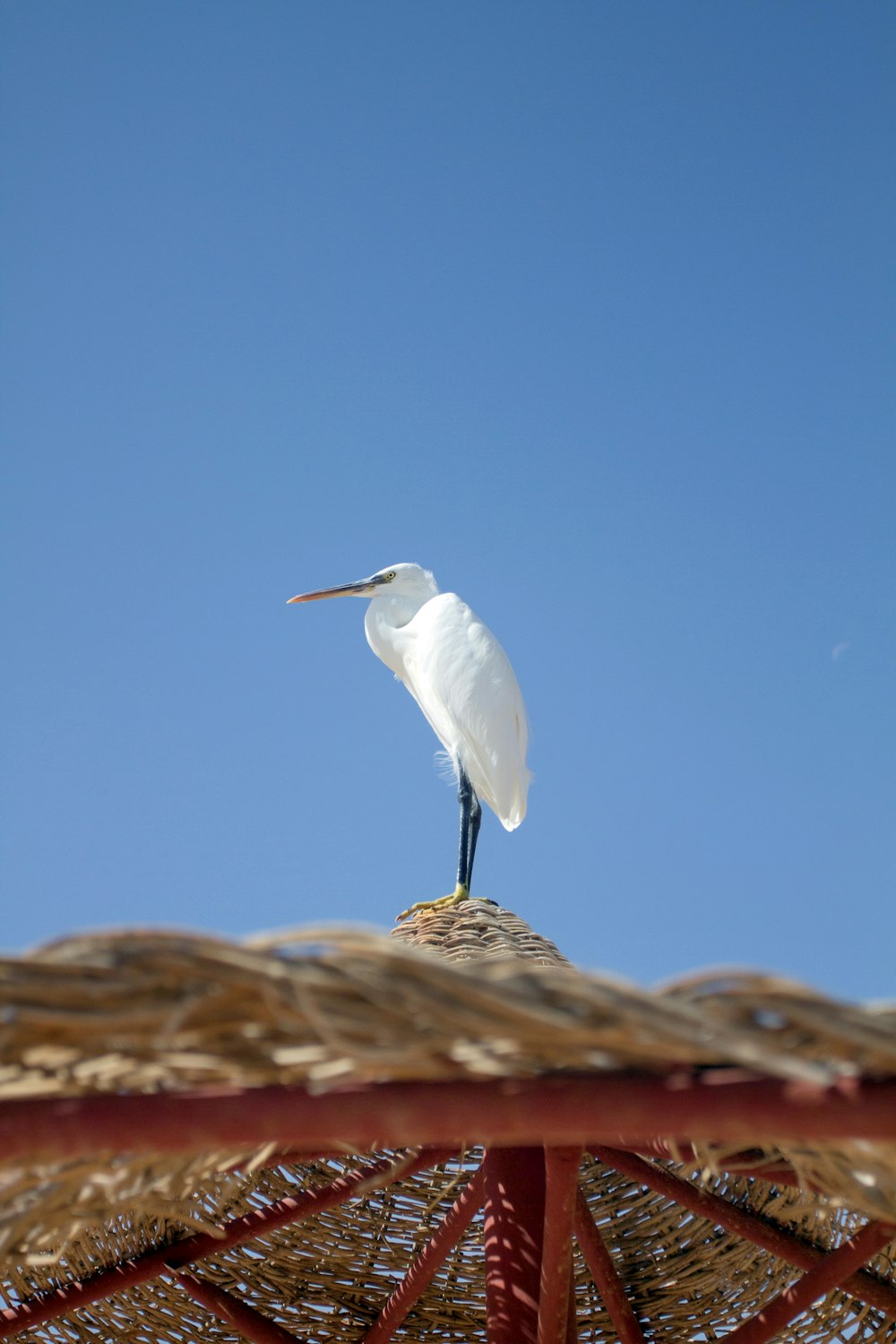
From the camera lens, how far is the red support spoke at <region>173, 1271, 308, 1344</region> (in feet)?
6.48

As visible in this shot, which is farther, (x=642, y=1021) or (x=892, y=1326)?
(x=892, y=1326)

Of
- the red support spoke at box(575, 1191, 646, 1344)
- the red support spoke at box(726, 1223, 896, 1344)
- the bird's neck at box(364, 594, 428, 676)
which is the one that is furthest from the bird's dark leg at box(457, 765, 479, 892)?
the red support spoke at box(726, 1223, 896, 1344)

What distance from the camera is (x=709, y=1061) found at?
0.68 metres

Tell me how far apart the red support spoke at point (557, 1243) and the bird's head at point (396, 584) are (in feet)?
10.2

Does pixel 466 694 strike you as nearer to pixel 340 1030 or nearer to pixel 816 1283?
pixel 816 1283

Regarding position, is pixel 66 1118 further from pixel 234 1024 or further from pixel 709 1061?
pixel 709 1061

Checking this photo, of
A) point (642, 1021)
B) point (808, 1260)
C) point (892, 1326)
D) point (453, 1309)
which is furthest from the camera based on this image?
point (453, 1309)

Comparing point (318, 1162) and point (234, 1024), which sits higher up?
point (318, 1162)

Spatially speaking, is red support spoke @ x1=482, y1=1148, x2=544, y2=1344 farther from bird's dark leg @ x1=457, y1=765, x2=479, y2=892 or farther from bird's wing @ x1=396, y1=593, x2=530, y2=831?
bird's wing @ x1=396, y1=593, x2=530, y2=831

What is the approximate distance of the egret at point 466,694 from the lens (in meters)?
3.62

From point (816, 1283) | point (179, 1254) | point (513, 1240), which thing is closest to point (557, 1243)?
point (816, 1283)

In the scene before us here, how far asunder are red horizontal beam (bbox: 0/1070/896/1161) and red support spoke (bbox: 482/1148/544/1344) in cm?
105

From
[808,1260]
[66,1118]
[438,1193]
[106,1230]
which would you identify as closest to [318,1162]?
[438,1193]

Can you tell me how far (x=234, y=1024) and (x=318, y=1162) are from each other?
1824 millimetres
